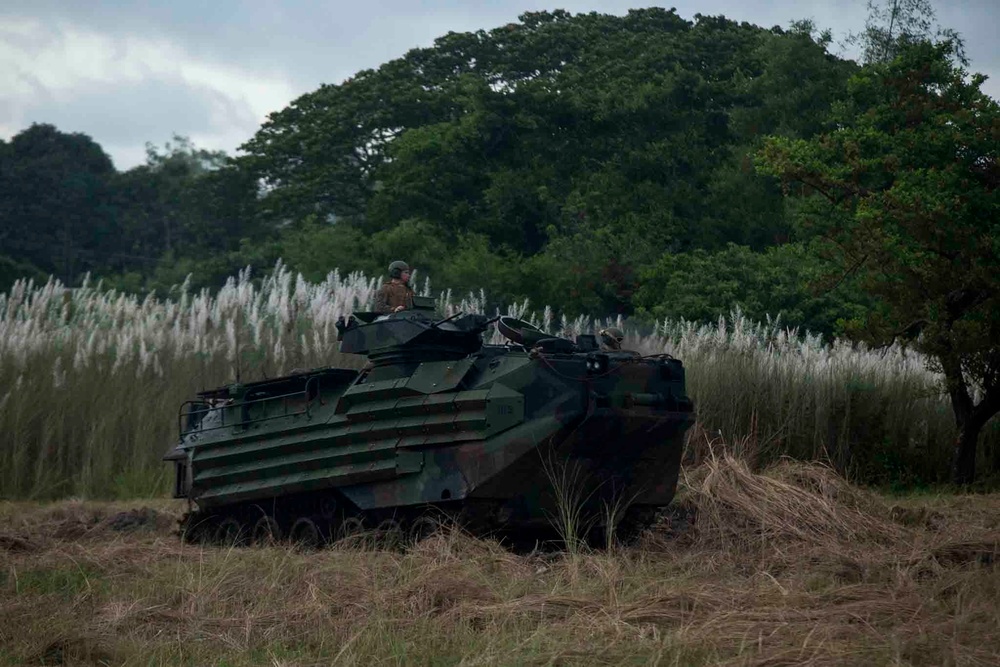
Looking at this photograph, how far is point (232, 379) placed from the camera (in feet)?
50.2

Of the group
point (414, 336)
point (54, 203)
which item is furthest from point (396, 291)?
point (54, 203)

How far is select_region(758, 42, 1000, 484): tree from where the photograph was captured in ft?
49.5

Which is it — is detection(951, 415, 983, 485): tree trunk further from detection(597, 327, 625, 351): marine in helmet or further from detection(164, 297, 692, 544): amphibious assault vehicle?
detection(164, 297, 692, 544): amphibious assault vehicle

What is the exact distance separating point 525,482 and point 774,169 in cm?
1004

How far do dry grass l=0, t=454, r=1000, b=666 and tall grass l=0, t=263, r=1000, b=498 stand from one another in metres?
3.80

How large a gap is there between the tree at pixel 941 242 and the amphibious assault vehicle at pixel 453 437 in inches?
237

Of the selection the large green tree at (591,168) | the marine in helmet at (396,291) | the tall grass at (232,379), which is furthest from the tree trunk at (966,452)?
the large green tree at (591,168)

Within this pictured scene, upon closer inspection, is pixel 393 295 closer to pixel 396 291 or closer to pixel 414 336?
pixel 396 291

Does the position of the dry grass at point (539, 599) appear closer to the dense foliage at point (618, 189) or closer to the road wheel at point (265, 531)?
the road wheel at point (265, 531)

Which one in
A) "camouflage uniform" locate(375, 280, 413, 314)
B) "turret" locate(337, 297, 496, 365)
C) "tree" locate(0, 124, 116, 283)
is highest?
"tree" locate(0, 124, 116, 283)

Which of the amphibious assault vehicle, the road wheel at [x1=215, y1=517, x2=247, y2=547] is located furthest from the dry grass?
the road wheel at [x1=215, y1=517, x2=247, y2=547]

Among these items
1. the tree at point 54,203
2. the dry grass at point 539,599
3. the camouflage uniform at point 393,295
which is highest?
the tree at point 54,203

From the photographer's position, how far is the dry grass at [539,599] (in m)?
6.03

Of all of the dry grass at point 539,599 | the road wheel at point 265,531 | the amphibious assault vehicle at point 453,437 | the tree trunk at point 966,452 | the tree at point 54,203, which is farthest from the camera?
the tree at point 54,203
